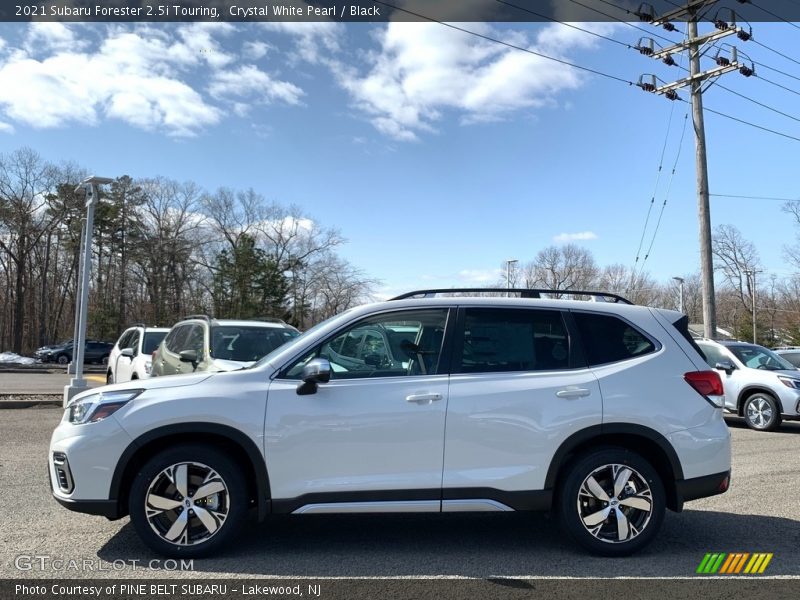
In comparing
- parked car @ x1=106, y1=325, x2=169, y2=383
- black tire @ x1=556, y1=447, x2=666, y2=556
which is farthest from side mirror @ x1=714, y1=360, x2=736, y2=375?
parked car @ x1=106, y1=325, x2=169, y2=383

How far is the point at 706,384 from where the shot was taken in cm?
479

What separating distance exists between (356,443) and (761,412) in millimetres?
10630

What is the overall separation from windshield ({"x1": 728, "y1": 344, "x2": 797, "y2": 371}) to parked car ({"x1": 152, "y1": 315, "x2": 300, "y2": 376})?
9066 millimetres

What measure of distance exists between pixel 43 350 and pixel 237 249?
16203mm

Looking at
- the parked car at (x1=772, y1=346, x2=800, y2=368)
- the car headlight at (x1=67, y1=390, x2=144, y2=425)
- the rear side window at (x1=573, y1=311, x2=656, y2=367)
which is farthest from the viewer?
the parked car at (x1=772, y1=346, x2=800, y2=368)

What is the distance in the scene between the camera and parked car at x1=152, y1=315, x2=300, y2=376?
28.3 feet

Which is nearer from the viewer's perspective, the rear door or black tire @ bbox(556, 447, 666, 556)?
the rear door

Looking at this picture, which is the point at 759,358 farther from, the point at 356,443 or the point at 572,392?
the point at 356,443

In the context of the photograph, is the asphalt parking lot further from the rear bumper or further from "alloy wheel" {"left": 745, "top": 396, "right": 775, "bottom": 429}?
"alloy wheel" {"left": 745, "top": 396, "right": 775, "bottom": 429}

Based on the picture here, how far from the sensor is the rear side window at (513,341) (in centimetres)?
475

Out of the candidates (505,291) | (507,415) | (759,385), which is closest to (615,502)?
(507,415)

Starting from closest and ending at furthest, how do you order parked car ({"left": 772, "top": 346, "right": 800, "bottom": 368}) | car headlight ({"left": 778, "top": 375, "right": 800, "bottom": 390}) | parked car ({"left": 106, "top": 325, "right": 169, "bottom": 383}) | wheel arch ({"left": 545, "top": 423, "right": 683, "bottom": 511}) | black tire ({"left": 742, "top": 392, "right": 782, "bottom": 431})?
wheel arch ({"left": 545, "top": 423, "right": 683, "bottom": 511}) → car headlight ({"left": 778, "top": 375, "right": 800, "bottom": 390}) → black tire ({"left": 742, "top": 392, "right": 782, "bottom": 431}) → parked car ({"left": 106, "top": 325, "right": 169, "bottom": 383}) → parked car ({"left": 772, "top": 346, "right": 800, "bottom": 368})

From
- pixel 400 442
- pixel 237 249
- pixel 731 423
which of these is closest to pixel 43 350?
pixel 237 249

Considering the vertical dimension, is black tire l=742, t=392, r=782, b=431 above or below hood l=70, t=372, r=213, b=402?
below
